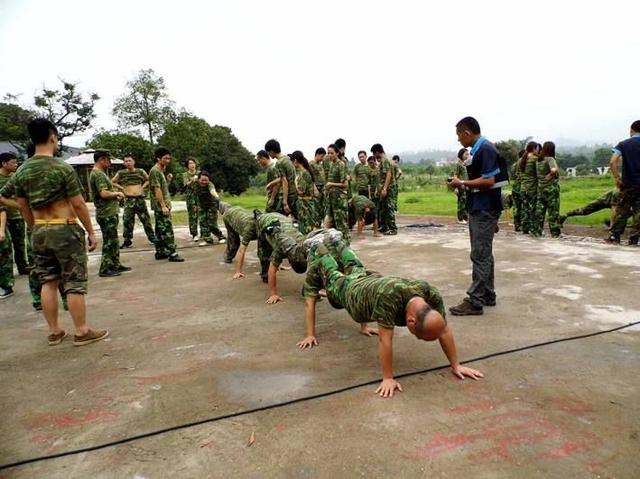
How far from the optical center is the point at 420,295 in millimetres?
2566

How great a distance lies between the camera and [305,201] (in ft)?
23.2

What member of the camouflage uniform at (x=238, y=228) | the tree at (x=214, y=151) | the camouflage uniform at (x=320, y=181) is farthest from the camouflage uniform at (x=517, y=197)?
the tree at (x=214, y=151)

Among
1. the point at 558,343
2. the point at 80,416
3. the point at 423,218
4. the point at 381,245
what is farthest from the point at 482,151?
the point at 423,218

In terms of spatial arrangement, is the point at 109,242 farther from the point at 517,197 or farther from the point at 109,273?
the point at 517,197

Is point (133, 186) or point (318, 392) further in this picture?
point (133, 186)

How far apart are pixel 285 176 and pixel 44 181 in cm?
357

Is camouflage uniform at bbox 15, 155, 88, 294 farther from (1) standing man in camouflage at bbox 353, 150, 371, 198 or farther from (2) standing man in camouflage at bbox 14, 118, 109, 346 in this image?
(1) standing man in camouflage at bbox 353, 150, 371, 198

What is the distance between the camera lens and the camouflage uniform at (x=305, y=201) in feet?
22.7

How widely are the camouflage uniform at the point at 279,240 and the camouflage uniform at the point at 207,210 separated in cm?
343

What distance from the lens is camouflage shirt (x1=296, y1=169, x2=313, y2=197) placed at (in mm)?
6914

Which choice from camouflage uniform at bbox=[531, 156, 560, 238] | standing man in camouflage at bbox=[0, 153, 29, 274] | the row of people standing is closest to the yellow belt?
standing man in camouflage at bbox=[0, 153, 29, 274]

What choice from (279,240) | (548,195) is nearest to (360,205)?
(548,195)

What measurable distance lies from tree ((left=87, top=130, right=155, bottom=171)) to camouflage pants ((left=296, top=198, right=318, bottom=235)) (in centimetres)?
2338

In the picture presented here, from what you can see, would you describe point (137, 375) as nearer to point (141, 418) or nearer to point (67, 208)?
point (141, 418)
